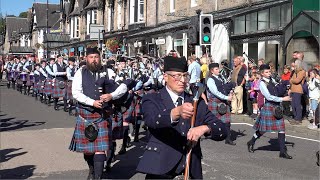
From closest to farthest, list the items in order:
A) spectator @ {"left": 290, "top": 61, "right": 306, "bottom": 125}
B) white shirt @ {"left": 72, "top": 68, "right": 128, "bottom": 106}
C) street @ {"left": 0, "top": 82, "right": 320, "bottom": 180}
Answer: white shirt @ {"left": 72, "top": 68, "right": 128, "bottom": 106} → street @ {"left": 0, "top": 82, "right": 320, "bottom": 180} → spectator @ {"left": 290, "top": 61, "right": 306, "bottom": 125}

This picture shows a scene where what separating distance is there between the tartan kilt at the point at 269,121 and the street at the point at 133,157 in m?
0.54

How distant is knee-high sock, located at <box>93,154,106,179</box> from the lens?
6.03 metres

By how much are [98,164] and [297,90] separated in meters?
8.67

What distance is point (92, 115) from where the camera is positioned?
20.6 feet

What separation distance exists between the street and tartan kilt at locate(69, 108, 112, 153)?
3.32 feet

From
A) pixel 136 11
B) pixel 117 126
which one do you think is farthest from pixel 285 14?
pixel 136 11

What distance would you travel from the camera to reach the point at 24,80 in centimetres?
2502

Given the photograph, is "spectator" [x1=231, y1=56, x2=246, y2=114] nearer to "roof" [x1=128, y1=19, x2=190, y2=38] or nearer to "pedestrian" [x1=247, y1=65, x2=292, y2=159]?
"pedestrian" [x1=247, y1=65, x2=292, y2=159]

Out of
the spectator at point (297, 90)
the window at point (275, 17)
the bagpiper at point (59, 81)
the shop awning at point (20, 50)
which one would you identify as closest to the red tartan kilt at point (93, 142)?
the spectator at point (297, 90)

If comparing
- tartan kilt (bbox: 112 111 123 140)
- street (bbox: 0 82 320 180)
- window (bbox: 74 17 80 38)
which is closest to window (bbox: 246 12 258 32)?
street (bbox: 0 82 320 180)

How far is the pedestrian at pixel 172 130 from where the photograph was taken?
3.79m

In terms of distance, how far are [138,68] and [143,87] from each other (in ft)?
3.31

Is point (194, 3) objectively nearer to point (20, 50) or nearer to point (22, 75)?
point (22, 75)

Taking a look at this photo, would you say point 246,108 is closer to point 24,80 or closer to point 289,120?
point 289,120
